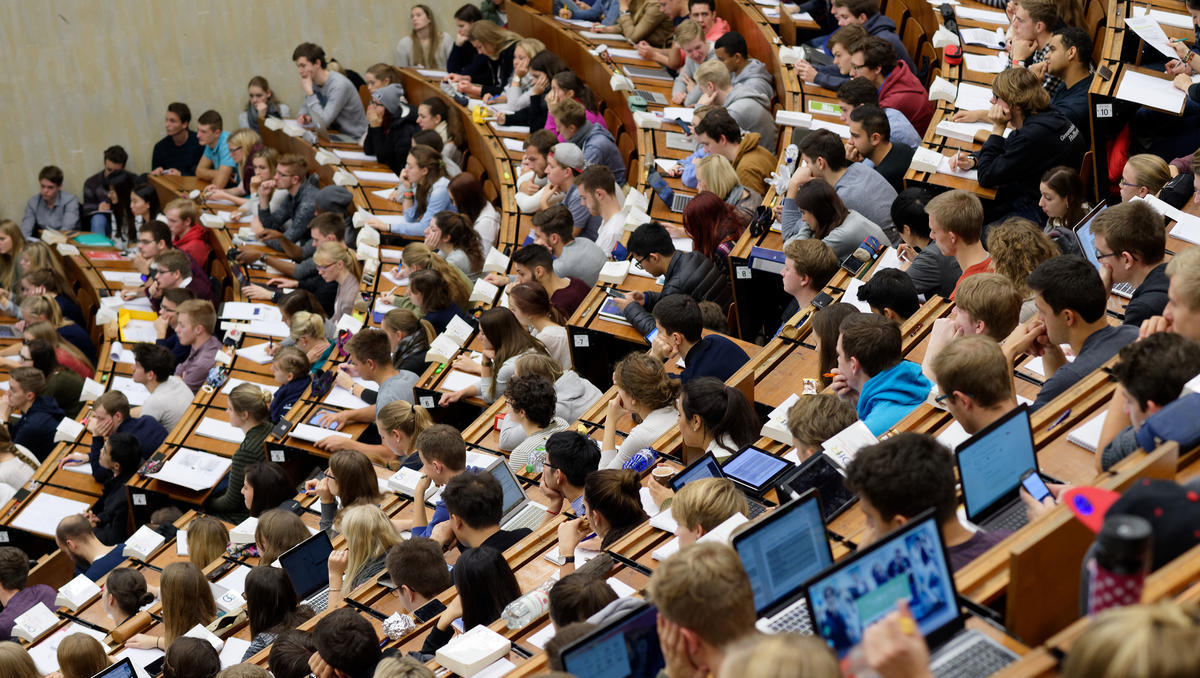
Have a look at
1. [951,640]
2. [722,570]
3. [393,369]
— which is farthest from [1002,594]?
[393,369]

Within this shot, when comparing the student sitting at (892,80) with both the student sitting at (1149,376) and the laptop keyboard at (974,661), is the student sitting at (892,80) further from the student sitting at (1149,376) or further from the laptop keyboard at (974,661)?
the laptop keyboard at (974,661)

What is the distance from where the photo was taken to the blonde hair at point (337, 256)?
24.8ft

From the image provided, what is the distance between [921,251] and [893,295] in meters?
0.49

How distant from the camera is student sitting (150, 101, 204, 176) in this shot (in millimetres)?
10539

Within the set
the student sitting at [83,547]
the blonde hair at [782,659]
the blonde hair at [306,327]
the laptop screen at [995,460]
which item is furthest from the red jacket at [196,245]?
the blonde hair at [782,659]

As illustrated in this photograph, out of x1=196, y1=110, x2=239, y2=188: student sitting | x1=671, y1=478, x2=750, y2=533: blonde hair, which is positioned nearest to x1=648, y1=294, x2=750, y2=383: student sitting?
x1=671, y1=478, x2=750, y2=533: blonde hair

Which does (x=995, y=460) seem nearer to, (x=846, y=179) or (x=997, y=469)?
(x=997, y=469)

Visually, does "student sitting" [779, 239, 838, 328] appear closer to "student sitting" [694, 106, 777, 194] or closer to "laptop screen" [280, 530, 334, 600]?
"student sitting" [694, 106, 777, 194]

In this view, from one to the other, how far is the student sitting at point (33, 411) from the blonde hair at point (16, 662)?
322 cm

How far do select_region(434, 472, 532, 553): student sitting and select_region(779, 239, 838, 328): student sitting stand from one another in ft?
5.56

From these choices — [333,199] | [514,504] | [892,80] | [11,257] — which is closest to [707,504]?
[514,504]

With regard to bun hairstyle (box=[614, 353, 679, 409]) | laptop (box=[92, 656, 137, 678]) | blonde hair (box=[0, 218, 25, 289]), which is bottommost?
blonde hair (box=[0, 218, 25, 289])

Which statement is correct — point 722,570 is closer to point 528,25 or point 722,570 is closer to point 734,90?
point 734,90

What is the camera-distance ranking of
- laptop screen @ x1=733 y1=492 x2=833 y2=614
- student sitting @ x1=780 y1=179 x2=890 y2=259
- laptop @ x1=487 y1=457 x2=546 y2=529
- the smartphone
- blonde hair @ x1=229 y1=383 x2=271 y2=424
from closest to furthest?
1. laptop screen @ x1=733 y1=492 x2=833 y2=614
2. the smartphone
3. laptop @ x1=487 y1=457 x2=546 y2=529
4. student sitting @ x1=780 y1=179 x2=890 y2=259
5. blonde hair @ x1=229 y1=383 x2=271 y2=424
